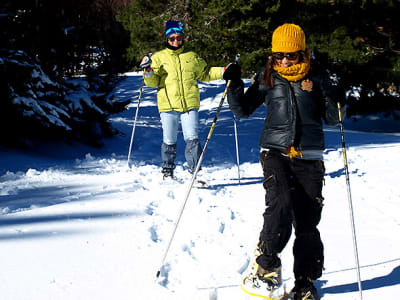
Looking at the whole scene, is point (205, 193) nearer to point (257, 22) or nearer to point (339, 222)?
point (339, 222)

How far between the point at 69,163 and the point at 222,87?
626 inches

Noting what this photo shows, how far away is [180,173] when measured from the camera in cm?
725

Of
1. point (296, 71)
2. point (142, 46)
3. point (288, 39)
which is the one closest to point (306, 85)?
point (296, 71)

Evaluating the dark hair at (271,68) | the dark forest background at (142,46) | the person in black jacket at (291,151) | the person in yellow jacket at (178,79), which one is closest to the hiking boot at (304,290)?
the person in black jacket at (291,151)

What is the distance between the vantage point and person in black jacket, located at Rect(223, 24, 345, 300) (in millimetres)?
2830

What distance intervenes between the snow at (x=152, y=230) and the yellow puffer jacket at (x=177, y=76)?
1.15 meters

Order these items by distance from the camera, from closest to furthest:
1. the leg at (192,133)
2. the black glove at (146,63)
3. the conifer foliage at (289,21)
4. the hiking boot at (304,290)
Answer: the hiking boot at (304,290) < the black glove at (146,63) < the leg at (192,133) < the conifer foliage at (289,21)

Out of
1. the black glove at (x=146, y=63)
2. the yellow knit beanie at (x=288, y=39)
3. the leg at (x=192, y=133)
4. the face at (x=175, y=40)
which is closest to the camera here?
the yellow knit beanie at (x=288, y=39)

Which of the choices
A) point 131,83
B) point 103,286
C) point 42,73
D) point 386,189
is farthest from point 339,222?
point 131,83

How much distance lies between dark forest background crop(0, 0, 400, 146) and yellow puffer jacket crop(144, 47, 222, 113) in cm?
300

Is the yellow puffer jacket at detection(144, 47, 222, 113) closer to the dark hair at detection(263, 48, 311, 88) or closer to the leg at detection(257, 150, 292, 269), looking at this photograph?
the dark hair at detection(263, 48, 311, 88)

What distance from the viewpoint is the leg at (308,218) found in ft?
9.32

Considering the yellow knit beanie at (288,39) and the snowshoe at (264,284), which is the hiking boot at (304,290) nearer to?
the snowshoe at (264,284)

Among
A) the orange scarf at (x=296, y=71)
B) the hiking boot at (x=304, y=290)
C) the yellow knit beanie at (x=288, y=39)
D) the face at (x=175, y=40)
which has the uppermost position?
the face at (x=175, y=40)
